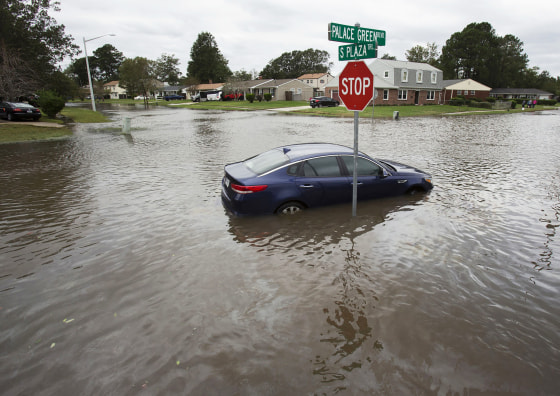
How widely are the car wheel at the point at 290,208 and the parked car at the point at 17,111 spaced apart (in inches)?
987

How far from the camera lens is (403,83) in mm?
53531

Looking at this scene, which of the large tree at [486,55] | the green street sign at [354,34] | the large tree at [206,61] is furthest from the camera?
the large tree at [206,61]

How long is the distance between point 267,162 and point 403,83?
52988 millimetres

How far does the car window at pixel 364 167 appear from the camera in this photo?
7.36 m

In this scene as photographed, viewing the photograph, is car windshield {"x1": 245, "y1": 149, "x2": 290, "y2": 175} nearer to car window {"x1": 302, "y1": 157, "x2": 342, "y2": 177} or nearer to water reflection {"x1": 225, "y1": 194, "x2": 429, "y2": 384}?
car window {"x1": 302, "y1": 157, "x2": 342, "y2": 177}

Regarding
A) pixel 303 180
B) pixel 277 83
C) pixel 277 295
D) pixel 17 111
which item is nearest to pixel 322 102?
pixel 277 83

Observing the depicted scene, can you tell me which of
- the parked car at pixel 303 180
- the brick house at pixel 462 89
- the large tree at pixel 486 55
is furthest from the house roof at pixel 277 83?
the parked car at pixel 303 180

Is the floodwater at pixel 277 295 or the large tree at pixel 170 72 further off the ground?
the large tree at pixel 170 72

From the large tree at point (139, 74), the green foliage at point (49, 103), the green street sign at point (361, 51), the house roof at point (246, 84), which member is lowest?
the green street sign at point (361, 51)

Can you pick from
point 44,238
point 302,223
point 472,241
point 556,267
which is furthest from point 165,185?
point 556,267

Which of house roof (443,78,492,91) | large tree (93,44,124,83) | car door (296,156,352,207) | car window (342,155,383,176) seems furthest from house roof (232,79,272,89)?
large tree (93,44,124,83)

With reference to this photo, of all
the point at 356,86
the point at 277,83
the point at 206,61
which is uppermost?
the point at 206,61

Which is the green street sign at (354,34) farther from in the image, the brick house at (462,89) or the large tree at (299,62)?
the large tree at (299,62)

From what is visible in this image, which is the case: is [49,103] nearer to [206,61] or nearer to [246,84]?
[246,84]
